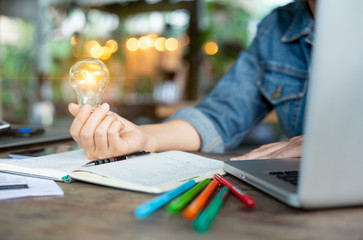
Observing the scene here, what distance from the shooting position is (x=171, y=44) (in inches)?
205

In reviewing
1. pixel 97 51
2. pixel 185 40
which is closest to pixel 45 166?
pixel 185 40

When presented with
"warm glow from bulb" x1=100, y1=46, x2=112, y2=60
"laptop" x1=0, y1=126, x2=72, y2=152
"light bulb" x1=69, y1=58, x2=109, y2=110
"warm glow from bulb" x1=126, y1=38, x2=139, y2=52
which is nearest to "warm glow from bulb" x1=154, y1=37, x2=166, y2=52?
"warm glow from bulb" x1=126, y1=38, x2=139, y2=52

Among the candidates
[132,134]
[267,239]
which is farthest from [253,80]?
[267,239]

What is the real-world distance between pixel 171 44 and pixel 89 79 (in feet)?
14.9

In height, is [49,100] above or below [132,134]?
below

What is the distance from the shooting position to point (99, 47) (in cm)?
612

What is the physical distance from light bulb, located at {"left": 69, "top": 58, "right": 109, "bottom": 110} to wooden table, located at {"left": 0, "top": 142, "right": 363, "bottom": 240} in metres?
0.32

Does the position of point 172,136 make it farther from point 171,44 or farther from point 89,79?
point 171,44

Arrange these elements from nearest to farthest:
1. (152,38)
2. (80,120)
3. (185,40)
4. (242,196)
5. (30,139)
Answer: (242,196)
(80,120)
(30,139)
(185,40)
(152,38)

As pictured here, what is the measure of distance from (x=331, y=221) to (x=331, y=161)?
77mm

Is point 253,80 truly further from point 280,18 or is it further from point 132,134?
point 132,134

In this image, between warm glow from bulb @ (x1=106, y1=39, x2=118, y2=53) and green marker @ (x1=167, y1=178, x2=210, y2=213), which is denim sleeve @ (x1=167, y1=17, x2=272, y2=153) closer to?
green marker @ (x1=167, y1=178, x2=210, y2=213)

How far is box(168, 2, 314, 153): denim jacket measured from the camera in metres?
1.16

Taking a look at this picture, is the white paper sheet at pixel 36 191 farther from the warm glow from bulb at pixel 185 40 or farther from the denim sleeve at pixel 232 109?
the warm glow from bulb at pixel 185 40
